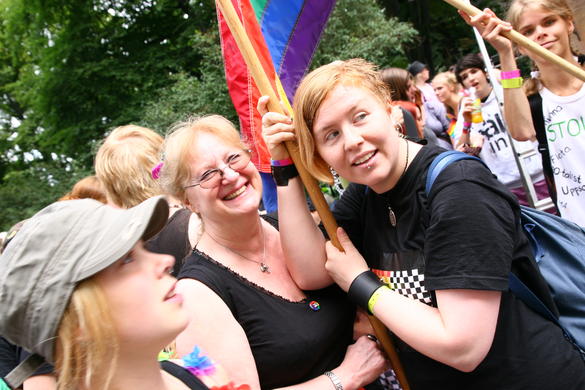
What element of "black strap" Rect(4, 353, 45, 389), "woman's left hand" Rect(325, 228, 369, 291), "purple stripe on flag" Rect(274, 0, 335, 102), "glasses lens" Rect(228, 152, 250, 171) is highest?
"purple stripe on flag" Rect(274, 0, 335, 102)

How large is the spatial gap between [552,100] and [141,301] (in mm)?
2462

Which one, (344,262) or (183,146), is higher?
(183,146)

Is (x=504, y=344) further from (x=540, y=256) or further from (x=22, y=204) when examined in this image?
(x=22, y=204)

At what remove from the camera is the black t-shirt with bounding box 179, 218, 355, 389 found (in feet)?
6.32

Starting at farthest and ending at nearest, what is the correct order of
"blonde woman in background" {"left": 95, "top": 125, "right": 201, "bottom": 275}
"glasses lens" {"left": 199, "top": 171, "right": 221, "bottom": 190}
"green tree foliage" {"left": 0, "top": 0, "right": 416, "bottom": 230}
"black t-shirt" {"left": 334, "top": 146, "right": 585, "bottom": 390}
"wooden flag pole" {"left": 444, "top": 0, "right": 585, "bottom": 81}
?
"green tree foliage" {"left": 0, "top": 0, "right": 416, "bottom": 230}, "blonde woman in background" {"left": 95, "top": 125, "right": 201, "bottom": 275}, "wooden flag pole" {"left": 444, "top": 0, "right": 585, "bottom": 81}, "glasses lens" {"left": 199, "top": 171, "right": 221, "bottom": 190}, "black t-shirt" {"left": 334, "top": 146, "right": 585, "bottom": 390}

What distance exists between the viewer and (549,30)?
8.98 feet

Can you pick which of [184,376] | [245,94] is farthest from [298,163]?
[245,94]

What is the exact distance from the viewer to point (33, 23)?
43.3ft

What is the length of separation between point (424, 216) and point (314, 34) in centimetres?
153

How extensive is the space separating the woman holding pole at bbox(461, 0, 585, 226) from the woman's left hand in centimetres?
136

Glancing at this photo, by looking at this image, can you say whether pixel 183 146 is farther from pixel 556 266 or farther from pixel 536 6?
pixel 536 6

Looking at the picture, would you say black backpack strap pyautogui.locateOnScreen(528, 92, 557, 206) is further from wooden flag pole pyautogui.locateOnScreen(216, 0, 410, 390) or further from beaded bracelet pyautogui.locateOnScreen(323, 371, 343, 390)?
beaded bracelet pyautogui.locateOnScreen(323, 371, 343, 390)

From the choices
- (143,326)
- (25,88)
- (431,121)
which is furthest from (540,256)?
(25,88)

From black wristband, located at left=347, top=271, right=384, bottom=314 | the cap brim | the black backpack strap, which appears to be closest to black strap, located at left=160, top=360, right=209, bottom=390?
the cap brim
